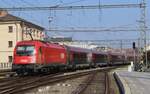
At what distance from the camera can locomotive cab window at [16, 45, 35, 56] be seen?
1399 inches

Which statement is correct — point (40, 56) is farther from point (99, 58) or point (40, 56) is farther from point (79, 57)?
point (99, 58)

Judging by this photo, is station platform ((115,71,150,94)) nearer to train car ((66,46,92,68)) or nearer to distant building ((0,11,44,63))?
train car ((66,46,92,68))

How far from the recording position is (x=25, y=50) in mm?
35656

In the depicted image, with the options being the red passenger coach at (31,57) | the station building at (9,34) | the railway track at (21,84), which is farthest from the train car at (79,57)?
the railway track at (21,84)

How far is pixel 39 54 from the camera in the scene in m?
36.0

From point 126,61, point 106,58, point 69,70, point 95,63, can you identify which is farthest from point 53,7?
point 126,61

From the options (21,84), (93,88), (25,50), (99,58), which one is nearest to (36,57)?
(25,50)

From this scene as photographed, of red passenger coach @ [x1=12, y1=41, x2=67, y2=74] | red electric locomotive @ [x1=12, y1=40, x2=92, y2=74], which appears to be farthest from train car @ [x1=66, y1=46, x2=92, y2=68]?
red passenger coach @ [x1=12, y1=41, x2=67, y2=74]

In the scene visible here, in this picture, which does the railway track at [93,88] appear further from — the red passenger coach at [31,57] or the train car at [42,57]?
the train car at [42,57]

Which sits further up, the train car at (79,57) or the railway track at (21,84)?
the train car at (79,57)

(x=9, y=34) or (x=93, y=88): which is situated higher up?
(x=9, y=34)

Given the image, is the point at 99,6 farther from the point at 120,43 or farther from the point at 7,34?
the point at 120,43

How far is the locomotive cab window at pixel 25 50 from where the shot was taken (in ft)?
117

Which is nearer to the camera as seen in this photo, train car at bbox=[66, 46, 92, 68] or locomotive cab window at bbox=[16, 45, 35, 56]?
locomotive cab window at bbox=[16, 45, 35, 56]
